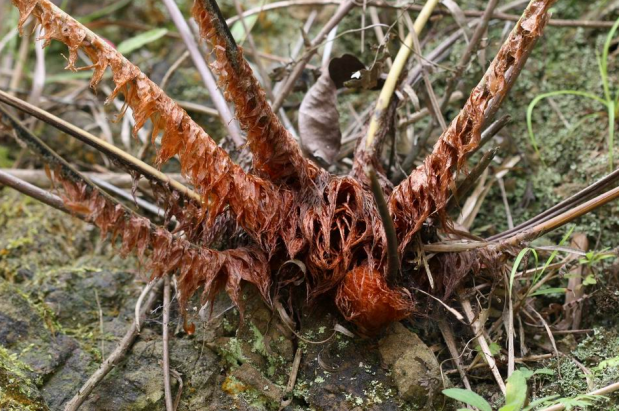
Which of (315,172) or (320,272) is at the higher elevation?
(315,172)

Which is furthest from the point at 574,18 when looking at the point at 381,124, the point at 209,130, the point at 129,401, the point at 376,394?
the point at 129,401

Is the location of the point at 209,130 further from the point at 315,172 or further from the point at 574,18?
the point at 574,18

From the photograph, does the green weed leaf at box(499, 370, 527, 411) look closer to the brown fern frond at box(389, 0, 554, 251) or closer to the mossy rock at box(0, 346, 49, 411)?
the brown fern frond at box(389, 0, 554, 251)

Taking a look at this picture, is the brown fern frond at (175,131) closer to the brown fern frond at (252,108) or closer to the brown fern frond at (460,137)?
the brown fern frond at (252,108)

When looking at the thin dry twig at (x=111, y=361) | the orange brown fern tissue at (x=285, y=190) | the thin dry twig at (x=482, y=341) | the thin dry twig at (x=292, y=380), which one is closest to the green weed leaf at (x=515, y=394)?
the thin dry twig at (x=482, y=341)

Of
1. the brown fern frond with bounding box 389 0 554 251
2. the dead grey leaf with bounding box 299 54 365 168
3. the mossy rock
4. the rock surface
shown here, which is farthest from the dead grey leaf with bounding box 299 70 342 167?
the mossy rock
